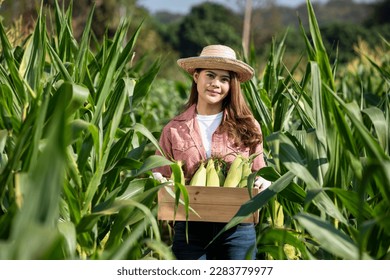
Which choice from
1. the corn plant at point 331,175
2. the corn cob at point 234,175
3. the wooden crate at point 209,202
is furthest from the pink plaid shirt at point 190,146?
the corn plant at point 331,175

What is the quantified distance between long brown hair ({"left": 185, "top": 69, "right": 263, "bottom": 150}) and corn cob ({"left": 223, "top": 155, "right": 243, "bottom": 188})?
19cm

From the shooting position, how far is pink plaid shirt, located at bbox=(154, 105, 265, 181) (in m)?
2.55

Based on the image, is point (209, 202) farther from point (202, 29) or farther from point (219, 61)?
point (202, 29)

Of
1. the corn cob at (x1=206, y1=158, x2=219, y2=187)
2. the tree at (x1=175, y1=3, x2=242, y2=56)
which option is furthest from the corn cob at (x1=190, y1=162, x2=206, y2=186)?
the tree at (x1=175, y1=3, x2=242, y2=56)

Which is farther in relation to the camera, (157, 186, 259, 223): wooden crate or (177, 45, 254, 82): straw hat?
(177, 45, 254, 82): straw hat

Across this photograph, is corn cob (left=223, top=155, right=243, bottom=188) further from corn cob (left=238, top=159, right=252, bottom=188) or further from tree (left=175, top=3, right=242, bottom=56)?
tree (left=175, top=3, right=242, bottom=56)

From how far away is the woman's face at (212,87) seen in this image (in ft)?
8.52

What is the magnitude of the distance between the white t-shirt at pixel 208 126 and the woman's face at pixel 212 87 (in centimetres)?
4

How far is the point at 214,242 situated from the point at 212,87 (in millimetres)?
545

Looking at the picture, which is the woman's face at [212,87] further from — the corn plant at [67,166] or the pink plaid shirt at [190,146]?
the corn plant at [67,166]

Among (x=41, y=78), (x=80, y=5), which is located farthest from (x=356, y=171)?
(x=80, y=5)

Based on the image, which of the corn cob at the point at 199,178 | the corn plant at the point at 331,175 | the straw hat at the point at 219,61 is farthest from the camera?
the straw hat at the point at 219,61

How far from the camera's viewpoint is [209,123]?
263 cm

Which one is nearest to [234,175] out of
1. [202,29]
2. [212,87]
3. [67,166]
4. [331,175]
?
[212,87]
